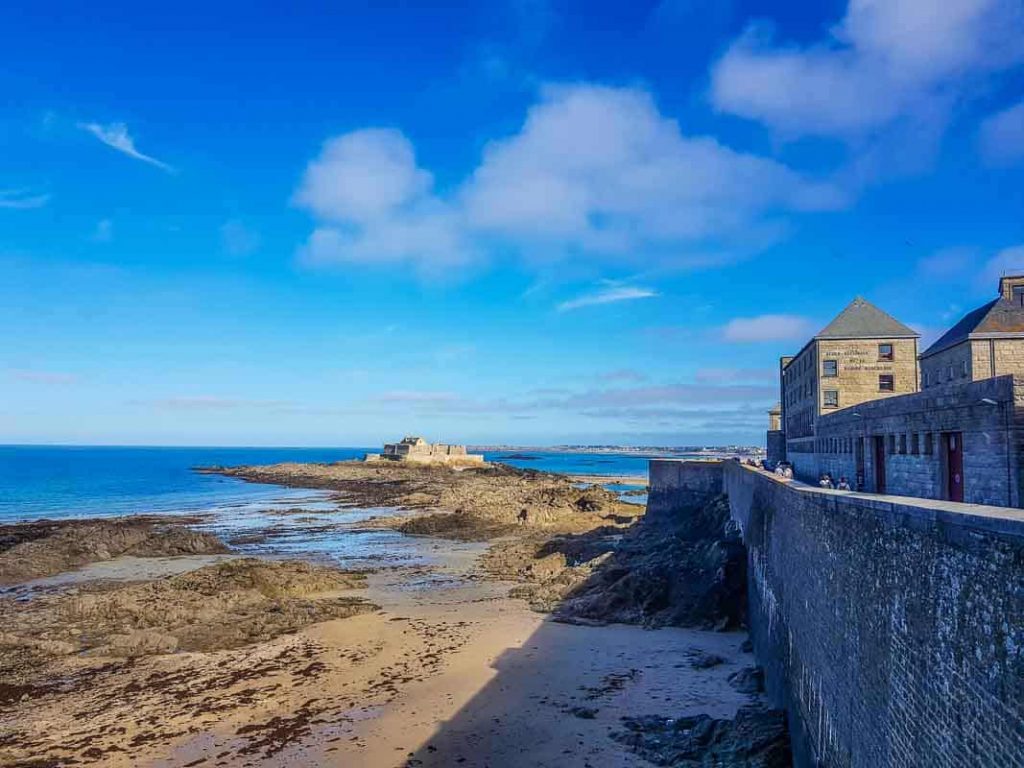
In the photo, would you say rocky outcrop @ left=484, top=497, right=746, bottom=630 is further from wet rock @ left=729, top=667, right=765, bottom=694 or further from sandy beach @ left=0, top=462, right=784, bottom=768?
wet rock @ left=729, top=667, right=765, bottom=694

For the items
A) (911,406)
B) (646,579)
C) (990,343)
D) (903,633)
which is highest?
(990,343)

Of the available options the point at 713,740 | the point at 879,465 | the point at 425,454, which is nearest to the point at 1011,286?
the point at 879,465

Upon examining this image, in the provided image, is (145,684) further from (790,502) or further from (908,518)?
(908,518)

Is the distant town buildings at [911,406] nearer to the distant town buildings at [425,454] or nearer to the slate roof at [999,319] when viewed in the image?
the slate roof at [999,319]

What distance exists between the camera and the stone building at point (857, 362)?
1085 inches

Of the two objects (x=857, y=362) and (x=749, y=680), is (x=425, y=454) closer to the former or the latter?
(x=857, y=362)

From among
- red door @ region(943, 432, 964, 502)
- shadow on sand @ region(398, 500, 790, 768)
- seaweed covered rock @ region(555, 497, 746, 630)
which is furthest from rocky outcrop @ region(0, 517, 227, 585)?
red door @ region(943, 432, 964, 502)

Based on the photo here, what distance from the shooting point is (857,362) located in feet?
93.2

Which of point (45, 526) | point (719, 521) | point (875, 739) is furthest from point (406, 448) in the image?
point (875, 739)

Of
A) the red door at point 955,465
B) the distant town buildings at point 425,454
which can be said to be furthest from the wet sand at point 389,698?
the distant town buildings at point 425,454

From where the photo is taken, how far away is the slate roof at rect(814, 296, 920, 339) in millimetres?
27891

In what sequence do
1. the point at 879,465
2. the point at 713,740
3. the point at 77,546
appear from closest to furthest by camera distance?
the point at 713,740 → the point at 879,465 → the point at 77,546

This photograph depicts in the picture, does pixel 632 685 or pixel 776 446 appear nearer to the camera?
pixel 632 685

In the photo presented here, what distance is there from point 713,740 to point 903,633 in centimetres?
688
